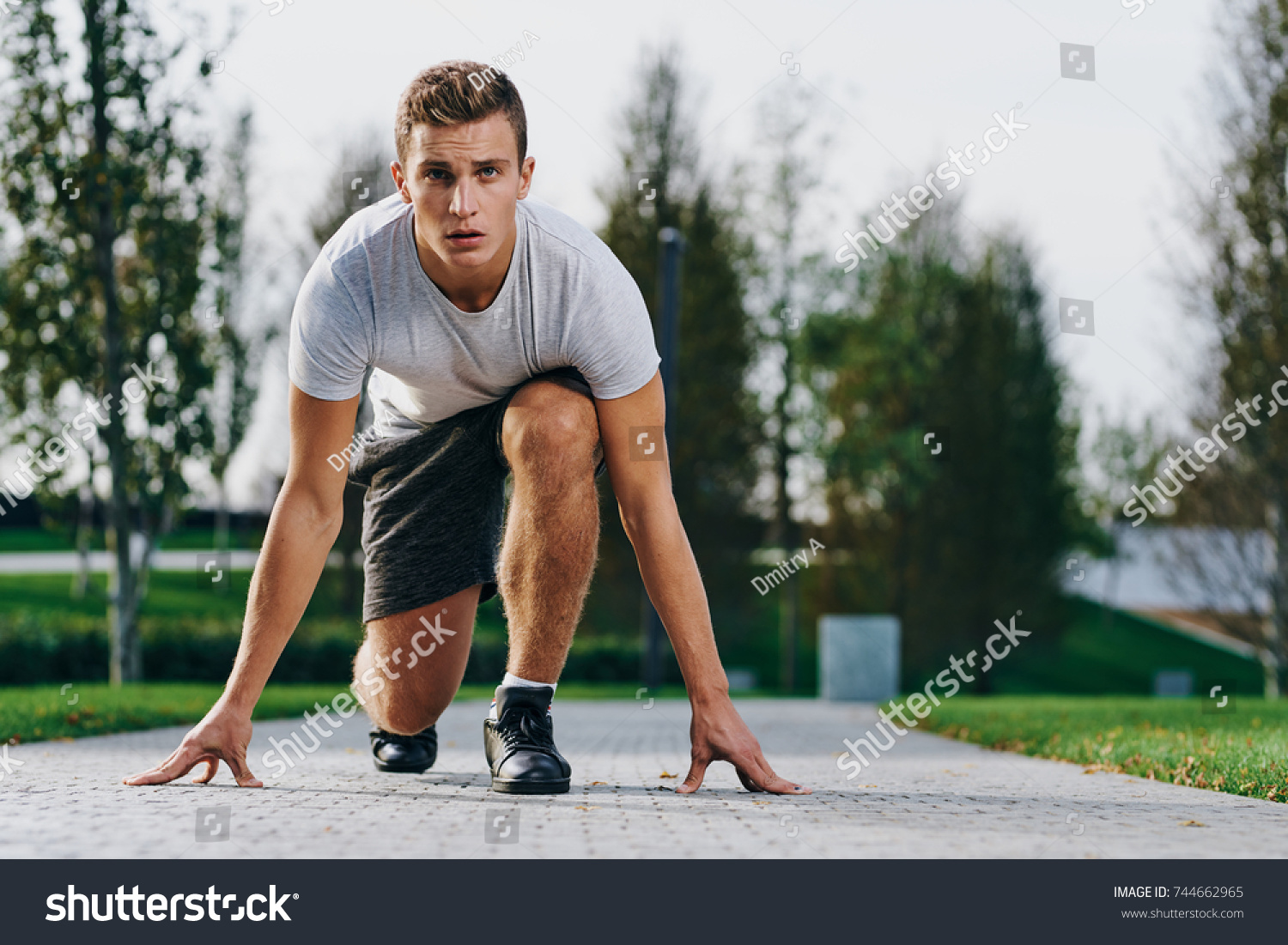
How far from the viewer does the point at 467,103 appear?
3271 millimetres

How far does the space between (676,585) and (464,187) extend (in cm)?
125

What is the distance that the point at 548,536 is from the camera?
11.2 feet

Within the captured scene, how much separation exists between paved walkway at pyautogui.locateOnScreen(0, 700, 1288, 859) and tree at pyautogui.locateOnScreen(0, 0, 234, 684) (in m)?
8.09

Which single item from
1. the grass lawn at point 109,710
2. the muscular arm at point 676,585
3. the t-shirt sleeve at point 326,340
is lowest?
the grass lawn at point 109,710

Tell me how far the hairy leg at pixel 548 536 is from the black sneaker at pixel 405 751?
34.1 inches

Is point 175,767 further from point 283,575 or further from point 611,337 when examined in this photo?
point 611,337

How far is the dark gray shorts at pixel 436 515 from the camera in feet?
13.3

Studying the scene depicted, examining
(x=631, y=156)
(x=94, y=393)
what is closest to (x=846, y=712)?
(x=94, y=393)

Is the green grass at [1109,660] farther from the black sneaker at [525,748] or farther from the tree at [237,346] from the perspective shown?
the black sneaker at [525,748]

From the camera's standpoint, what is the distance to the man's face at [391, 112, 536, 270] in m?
3.25

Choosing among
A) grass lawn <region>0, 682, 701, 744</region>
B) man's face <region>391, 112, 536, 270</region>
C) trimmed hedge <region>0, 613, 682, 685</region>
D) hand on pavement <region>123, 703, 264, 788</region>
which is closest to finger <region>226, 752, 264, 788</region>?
hand on pavement <region>123, 703, 264, 788</region>

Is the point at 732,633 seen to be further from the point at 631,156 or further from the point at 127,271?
the point at 127,271

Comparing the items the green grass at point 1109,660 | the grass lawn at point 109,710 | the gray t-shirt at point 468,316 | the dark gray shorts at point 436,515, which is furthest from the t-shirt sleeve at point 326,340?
the green grass at point 1109,660

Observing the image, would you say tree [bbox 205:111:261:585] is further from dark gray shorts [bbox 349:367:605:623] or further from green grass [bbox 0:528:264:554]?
green grass [bbox 0:528:264:554]
